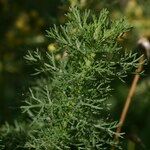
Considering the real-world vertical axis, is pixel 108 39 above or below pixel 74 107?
above

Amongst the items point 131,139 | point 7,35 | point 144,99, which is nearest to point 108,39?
point 131,139

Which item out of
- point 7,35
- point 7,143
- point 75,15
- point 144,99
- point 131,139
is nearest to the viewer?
point 75,15

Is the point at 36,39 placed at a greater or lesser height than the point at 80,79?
greater

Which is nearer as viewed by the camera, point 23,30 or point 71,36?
point 71,36

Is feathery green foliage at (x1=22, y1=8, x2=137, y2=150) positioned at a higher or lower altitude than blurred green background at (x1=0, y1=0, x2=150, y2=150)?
lower

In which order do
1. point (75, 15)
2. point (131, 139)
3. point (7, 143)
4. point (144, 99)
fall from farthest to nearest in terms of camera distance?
point (144, 99) → point (131, 139) → point (7, 143) → point (75, 15)

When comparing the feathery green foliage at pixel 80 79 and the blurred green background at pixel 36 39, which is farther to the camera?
the blurred green background at pixel 36 39

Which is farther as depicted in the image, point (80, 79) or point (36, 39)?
point (36, 39)

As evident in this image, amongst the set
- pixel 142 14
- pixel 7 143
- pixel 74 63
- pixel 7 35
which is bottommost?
pixel 7 143

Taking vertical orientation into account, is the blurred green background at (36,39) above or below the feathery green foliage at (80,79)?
above

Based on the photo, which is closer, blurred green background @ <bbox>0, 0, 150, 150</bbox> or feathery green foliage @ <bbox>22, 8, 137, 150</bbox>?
feathery green foliage @ <bbox>22, 8, 137, 150</bbox>

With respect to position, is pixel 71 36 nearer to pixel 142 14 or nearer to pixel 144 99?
pixel 144 99
